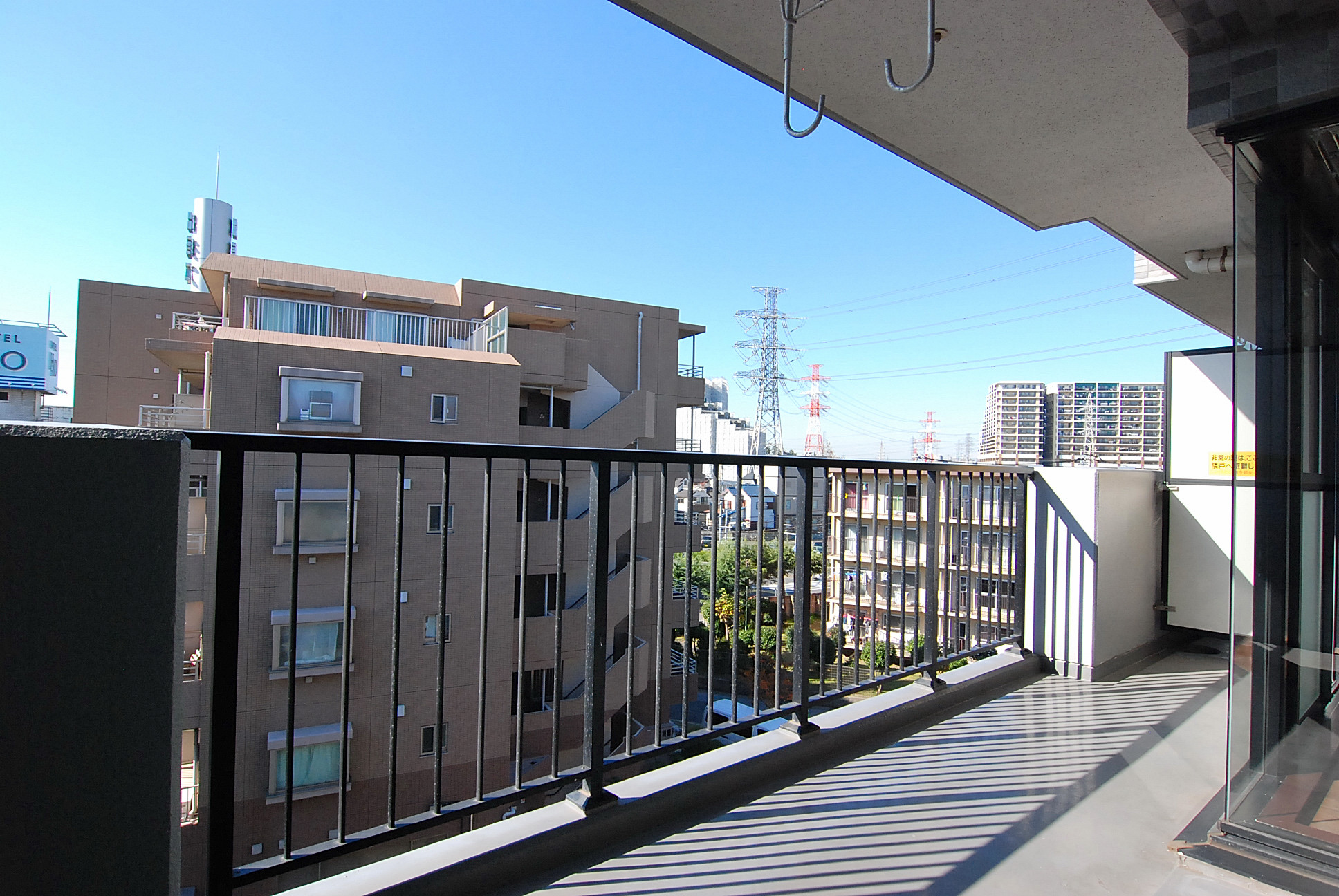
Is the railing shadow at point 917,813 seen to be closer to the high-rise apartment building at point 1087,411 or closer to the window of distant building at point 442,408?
the window of distant building at point 442,408

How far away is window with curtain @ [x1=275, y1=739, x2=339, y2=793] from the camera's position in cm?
1244

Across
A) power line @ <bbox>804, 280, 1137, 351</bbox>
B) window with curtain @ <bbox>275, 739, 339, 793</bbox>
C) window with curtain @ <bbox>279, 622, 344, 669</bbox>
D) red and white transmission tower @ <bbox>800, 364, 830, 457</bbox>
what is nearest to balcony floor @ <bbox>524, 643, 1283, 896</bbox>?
window with curtain @ <bbox>275, 739, 339, 793</bbox>

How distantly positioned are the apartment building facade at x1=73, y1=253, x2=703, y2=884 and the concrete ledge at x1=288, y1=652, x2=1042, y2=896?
666cm

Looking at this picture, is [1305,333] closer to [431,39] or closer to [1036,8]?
[1036,8]

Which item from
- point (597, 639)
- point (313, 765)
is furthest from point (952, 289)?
point (597, 639)

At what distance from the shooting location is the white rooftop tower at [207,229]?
41438mm

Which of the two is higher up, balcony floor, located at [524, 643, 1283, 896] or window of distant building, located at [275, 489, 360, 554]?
balcony floor, located at [524, 643, 1283, 896]

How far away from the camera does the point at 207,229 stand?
136 feet

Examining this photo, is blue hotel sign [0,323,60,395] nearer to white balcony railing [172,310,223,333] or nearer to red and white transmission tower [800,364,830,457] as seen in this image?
white balcony railing [172,310,223,333]

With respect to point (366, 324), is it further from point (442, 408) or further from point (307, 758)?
point (307, 758)

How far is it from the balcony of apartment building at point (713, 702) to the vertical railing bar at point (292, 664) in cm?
1

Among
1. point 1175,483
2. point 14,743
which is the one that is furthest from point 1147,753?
point 14,743

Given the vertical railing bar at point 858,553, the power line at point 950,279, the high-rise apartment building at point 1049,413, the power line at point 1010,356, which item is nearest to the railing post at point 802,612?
the vertical railing bar at point 858,553

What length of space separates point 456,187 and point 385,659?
130ft
